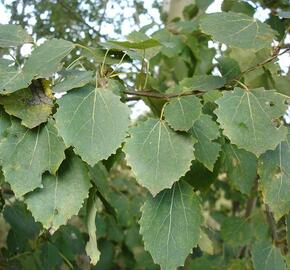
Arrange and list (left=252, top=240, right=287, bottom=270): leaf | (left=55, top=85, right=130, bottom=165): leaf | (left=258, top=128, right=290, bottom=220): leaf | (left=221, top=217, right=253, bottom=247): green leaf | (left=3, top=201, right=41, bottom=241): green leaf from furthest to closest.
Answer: (left=221, top=217, right=253, bottom=247): green leaf, (left=3, top=201, right=41, bottom=241): green leaf, (left=252, top=240, right=287, bottom=270): leaf, (left=258, top=128, right=290, bottom=220): leaf, (left=55, top=85, right=130, bottom=165): leaf

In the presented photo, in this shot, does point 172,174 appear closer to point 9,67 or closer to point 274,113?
point 274,113

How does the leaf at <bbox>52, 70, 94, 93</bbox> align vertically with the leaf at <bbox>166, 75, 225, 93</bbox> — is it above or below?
above

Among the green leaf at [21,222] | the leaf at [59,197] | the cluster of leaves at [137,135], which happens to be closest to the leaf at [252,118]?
the cluster of leaves at [137,135]

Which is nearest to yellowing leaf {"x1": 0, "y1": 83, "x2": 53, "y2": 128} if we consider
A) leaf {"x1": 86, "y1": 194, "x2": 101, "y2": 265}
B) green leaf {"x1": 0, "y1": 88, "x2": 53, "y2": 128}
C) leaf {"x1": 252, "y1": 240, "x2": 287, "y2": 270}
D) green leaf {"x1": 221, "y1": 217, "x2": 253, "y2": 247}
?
green leaf {"x1": 0, "y1": 88, "x2": 53, "y2": 128}

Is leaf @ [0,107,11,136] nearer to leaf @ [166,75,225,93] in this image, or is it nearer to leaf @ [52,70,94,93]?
leaf @ [52,70,94,93]

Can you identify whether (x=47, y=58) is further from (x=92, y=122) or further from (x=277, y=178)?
(x=277, y=178)

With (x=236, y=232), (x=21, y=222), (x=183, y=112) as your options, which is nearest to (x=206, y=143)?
(x=183, y=112)
